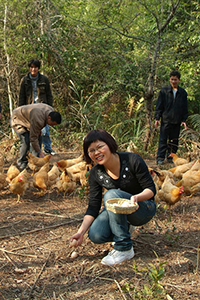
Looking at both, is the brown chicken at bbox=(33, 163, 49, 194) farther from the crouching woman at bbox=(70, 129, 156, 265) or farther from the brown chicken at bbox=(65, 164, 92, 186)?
the crouching woman at bbox=(70, 129, 156, 265)

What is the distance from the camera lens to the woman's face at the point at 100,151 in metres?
2.51

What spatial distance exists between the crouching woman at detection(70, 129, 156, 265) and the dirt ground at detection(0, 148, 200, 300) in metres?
0.20

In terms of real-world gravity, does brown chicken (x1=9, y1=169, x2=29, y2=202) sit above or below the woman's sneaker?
above

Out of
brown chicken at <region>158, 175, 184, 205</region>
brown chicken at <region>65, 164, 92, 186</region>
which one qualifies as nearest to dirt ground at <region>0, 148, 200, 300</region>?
brown chicken at <region>158, 175, 184, 205</region>

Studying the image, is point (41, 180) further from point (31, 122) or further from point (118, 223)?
point (118, 223)

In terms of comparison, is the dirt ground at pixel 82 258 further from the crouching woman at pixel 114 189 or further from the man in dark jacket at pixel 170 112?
the man in dark jacket at pixel 170 112

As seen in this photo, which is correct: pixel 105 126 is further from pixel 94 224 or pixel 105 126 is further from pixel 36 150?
pixel 94 224

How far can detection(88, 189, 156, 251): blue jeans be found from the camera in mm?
2549

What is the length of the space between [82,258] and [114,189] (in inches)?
27.3

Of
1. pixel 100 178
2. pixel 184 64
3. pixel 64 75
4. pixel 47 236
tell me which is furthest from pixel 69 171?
pixel 184 64

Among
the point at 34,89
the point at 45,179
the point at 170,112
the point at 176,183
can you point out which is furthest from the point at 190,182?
the point at 34,89

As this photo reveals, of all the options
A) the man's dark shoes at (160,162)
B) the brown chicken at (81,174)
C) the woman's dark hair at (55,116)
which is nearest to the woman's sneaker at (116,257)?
the brown chicken at (81,174)

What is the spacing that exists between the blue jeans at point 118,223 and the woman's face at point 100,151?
265 millimetres

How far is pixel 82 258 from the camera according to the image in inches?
111
